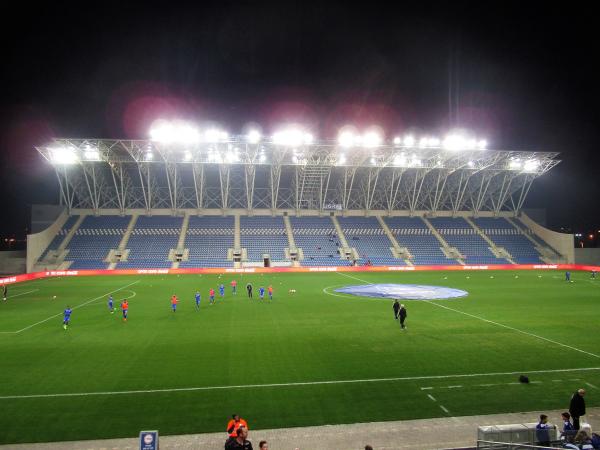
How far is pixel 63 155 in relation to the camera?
56312mm

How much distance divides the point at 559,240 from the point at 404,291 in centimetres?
4443

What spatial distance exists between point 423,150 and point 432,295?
30.6 m

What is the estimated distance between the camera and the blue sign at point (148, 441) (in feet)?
24.3

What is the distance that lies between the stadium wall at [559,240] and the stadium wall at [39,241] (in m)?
76.8

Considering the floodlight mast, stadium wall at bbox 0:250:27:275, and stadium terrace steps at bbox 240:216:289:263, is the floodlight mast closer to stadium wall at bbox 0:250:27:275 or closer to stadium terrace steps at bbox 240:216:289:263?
stadium terrace steps at bbox 240:216:289:263

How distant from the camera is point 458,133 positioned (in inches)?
2281

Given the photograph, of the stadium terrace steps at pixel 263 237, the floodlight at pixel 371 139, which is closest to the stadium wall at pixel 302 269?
the stadium terrace steps at pixel 263 237

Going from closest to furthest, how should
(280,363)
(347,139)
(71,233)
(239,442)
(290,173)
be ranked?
(239,442), (280,363), (347,139), (71,233), (290,173)

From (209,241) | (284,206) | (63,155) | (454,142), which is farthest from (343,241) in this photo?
(63,155)

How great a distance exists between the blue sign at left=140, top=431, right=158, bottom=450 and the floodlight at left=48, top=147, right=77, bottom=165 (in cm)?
5726

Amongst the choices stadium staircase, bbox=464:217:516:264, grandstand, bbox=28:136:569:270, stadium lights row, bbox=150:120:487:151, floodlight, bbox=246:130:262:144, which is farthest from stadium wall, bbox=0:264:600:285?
floodlight, bbox=246:130:262:144

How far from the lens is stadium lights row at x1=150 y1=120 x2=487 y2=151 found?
5225 cm

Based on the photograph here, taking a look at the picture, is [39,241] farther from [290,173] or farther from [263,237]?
[290,173]

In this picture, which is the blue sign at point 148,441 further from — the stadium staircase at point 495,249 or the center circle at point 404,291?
the stadium staircase at point 495,249
